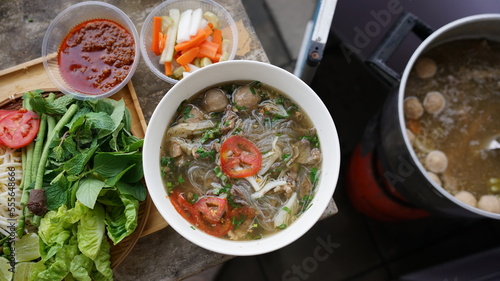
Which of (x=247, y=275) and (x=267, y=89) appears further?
(x=247, y=275)

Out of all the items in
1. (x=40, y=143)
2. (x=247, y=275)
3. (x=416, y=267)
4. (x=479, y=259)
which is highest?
(x=40, y=143)

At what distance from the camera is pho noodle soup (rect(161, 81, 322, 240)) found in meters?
1.46

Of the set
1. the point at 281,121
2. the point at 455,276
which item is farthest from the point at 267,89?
the point at 455,276

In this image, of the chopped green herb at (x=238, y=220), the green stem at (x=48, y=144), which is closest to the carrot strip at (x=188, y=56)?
the green stem at (x=48, y=144)

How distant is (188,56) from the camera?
69.0 inches

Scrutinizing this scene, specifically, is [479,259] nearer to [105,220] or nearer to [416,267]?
[416,267]

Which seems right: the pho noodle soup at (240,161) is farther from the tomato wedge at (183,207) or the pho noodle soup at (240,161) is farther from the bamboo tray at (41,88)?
the bamboo tray at (41,88)

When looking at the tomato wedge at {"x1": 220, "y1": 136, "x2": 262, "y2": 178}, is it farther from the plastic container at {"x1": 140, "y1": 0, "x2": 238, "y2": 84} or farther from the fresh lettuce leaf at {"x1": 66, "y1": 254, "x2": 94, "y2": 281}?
the fresh lettuce leaf at {"x1": 66, "y1": 254, "x2": 94, "y2": 281}

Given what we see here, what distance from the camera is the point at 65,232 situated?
1.47 metres

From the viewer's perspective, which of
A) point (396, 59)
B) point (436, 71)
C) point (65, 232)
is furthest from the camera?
point (396, 59)

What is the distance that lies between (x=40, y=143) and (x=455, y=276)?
6.82ft

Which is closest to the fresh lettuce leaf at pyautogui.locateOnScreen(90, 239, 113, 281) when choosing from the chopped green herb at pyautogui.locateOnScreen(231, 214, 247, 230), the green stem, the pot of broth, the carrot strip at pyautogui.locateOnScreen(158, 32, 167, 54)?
the green stem

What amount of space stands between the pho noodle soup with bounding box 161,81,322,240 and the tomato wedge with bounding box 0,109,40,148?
1.80 feet

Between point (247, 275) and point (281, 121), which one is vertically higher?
point (281, 121)
